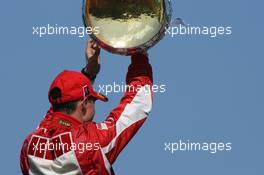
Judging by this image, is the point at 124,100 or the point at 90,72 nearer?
the point at 124,100

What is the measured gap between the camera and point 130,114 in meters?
8.84

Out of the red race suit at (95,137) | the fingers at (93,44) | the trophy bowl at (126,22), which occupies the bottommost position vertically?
the red race suit at (95,137)

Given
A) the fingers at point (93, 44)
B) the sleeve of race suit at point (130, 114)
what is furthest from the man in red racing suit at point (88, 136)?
the fingers at point (93, 44)

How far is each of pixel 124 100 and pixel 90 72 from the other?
75cm

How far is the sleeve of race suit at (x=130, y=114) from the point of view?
8.84 metres

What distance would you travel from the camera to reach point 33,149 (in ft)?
29.4

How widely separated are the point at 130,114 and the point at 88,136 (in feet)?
1.22

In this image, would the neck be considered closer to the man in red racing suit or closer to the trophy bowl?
the man in red racing suit

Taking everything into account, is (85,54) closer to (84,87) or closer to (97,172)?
(84,87)

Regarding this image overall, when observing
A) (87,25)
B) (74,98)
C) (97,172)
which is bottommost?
(97,172)

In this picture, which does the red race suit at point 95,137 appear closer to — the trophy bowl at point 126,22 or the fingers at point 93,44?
the trophy bowl at point 126,22

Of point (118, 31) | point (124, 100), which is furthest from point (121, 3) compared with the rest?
point (124, 100)

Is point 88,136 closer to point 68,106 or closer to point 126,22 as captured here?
point 68,106

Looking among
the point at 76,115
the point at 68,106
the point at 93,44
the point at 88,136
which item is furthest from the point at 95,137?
the point at 93,44
